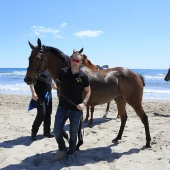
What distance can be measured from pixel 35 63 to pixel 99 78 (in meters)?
1.39

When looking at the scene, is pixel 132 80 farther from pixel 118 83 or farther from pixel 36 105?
pixel 36 105

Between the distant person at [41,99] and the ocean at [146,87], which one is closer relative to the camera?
the distant person at [41,99]

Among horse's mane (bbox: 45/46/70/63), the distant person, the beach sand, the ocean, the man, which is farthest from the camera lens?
the ocean

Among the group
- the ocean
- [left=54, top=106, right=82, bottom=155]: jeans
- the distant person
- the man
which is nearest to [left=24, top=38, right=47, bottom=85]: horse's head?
the man

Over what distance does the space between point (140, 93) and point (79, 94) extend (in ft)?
6.06

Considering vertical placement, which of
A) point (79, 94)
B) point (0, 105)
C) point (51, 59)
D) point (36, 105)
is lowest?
point (0, 105)

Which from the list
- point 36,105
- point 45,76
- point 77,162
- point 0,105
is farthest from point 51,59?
point 0,105

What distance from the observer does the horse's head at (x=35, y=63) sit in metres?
4.84

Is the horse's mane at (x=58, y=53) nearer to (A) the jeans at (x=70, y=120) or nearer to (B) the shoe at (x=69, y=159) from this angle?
(A) the jeans at (x=70, y=120)

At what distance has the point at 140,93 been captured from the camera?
5.79 meters

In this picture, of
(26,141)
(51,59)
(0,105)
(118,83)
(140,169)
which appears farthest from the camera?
(0,105)

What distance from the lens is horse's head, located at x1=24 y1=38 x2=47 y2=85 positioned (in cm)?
484

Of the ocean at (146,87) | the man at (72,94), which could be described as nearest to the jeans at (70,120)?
the man at (72,94)

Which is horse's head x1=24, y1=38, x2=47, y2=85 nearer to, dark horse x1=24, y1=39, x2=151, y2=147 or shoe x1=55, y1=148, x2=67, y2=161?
dark horse x1=24, y1=39, x2=151, y2=147
